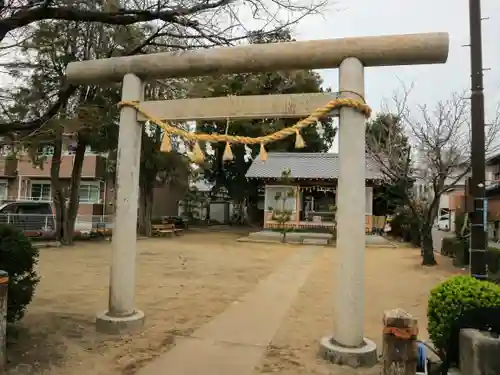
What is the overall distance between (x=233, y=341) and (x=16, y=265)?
9.04 feet

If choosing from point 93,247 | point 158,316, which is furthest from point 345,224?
point 93,247

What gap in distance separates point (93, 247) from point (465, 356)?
1688 cm

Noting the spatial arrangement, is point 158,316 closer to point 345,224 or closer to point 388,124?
point 345,224

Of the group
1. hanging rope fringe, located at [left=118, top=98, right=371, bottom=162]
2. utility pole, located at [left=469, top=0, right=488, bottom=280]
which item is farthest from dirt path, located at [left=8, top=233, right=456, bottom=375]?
hanging rope fringe, located at [left=118, top=98, right=371, bottom=162]

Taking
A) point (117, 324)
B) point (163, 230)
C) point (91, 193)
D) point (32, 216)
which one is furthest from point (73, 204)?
point (117, 324)

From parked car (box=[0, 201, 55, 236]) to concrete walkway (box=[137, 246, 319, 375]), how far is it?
43.9ft

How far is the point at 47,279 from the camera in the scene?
398 inches

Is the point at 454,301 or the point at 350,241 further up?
the point at 350,241

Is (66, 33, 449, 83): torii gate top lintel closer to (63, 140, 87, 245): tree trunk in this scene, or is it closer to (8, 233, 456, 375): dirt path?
(8, 233, 456, 375): dirt path

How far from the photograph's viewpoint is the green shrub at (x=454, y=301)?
165 inches

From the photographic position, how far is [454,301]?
4.25 metres

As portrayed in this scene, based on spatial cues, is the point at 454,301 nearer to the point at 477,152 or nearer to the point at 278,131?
the point at 278,131

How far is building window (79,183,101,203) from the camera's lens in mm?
30641

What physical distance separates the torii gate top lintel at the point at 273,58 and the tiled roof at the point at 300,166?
2020 cm
